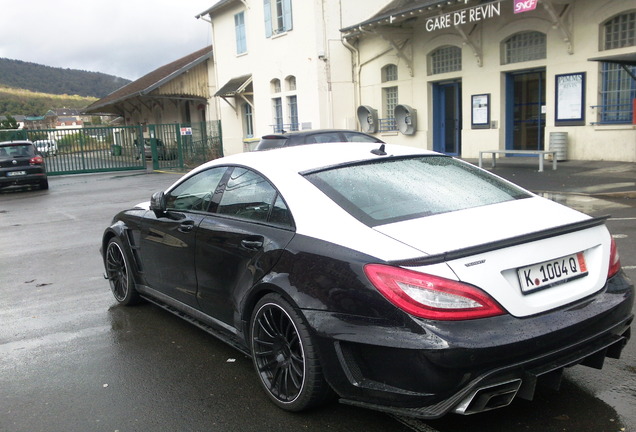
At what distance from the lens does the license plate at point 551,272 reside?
3035 millimetres

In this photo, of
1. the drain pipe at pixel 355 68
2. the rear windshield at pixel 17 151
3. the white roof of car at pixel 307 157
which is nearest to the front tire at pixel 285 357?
the white roof of car at pixel 307 157

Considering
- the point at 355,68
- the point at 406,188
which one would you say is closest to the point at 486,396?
the point at 406,188

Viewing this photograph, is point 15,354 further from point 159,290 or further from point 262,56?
point 262,56

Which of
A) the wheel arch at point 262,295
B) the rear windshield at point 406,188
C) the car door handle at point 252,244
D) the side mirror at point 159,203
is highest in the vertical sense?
the rear windshield at point 406,188

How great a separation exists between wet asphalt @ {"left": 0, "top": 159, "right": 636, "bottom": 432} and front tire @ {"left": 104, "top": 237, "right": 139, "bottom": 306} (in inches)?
5.1

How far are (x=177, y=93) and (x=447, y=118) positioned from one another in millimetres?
17795

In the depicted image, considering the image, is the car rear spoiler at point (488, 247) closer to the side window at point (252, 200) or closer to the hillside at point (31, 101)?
the side window at point (252, 200)

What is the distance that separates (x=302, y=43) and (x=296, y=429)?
2184cm

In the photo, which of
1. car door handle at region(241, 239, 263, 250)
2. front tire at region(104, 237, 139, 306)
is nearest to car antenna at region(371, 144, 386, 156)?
car door handle at region(241, 239, 263, 250)

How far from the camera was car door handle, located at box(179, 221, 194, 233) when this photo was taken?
4552mm

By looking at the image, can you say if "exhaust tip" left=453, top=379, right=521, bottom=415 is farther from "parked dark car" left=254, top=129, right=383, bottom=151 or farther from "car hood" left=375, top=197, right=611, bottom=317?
"parked dark car" left=254, top=129, right=383, bottom=151

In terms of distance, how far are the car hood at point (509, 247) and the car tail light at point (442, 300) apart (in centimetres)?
4

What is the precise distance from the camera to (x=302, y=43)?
77.8 ft

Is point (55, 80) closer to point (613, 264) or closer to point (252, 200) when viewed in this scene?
point (252, 200)
